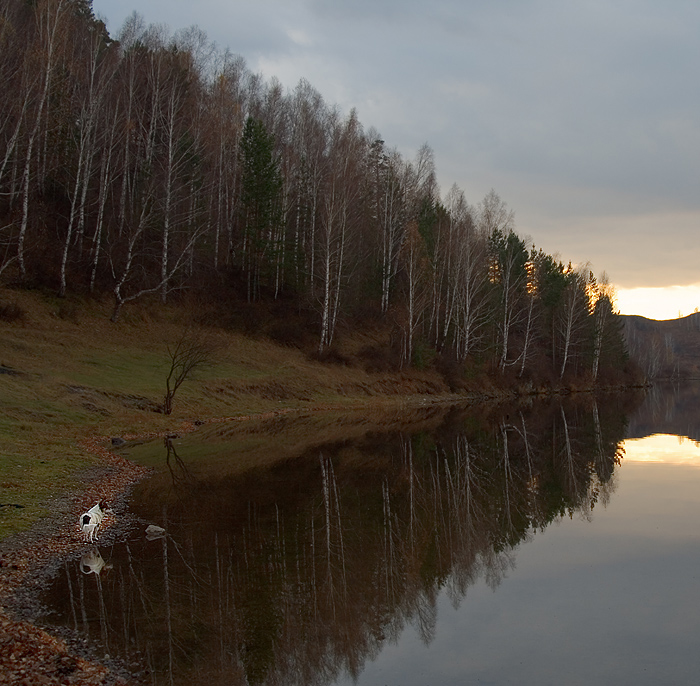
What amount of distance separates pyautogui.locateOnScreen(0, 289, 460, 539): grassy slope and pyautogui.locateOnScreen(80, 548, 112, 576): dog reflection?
1859 mm

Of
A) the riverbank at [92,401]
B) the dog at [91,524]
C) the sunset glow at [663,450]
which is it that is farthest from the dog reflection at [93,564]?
the sunset glow at [663,450]

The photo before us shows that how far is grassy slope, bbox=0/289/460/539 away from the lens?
18.2 m

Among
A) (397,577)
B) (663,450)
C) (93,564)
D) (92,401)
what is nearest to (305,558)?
(397,577)

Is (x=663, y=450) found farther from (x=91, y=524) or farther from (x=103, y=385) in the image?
(x=103, y=385)

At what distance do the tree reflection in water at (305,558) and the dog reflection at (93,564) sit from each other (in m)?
0.16

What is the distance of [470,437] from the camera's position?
31.0 m

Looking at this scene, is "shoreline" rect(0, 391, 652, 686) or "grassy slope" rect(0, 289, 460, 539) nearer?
"shoreline" rect(0, 391, 652, 686)

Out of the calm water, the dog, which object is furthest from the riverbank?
the calm water

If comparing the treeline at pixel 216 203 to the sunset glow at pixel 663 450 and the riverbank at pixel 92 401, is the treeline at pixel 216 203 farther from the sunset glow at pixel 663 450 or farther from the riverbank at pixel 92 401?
A: the sunset glow at pixel 663 450

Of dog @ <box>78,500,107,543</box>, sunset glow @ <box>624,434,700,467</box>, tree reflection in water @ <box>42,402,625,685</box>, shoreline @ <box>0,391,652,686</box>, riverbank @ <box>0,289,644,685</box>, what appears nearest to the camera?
shoreline @ <box>0,391,652,686</box>

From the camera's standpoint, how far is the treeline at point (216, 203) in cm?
4169

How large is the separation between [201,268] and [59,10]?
65.8 ft

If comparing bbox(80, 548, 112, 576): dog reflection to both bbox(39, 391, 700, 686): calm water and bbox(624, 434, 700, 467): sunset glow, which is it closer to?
bbox(39, 391, 700, 686): calm water

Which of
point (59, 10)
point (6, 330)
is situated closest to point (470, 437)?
point (6, 330)
